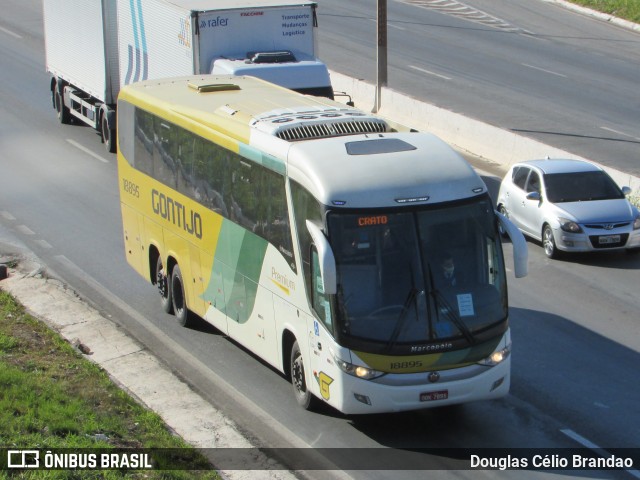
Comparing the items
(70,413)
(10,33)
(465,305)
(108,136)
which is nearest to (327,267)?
(465,305)

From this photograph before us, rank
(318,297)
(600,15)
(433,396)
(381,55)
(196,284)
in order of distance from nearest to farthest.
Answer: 1. (433,396)
2. (318,297)
3. (196,284)
4. (381,55)
5. (600,15)

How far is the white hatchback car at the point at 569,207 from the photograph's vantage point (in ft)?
64.3

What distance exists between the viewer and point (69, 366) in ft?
46.1

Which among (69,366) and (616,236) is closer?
(69,366)

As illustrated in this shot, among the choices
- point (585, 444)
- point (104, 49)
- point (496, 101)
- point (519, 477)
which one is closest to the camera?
point (519, 477)

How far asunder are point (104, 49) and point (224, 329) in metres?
14.1

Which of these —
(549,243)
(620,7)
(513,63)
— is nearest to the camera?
(549,243)

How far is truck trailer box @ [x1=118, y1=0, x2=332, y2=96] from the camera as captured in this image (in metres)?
22.7

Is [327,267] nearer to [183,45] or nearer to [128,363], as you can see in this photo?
[128,363]

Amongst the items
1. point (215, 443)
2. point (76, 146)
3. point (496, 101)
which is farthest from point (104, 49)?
point (215, 443)

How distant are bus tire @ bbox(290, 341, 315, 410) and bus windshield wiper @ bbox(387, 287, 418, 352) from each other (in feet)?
5.12

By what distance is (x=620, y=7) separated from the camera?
Result: 46.9 m

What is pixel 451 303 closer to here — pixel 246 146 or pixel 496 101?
pixel 246 146

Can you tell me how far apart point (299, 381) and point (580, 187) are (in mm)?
9301
